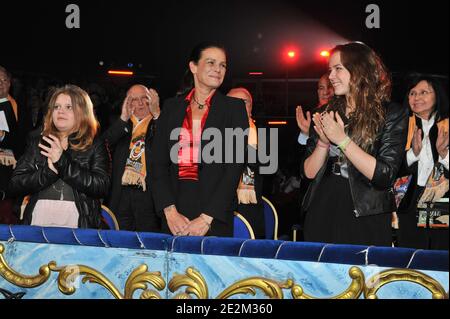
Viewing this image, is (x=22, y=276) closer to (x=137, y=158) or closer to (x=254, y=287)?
(x=254, y=287)

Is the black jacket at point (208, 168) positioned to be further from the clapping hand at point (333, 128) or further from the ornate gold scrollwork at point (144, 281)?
the ornate gold scrollwork at point (144, 281)

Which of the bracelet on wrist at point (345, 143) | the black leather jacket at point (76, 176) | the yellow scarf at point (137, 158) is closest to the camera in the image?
the bracelet on wrist at point (345, 143)

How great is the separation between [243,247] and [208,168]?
0.95m

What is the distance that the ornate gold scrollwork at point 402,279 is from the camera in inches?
96.5

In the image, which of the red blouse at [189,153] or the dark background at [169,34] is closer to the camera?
the red blouse at [189,153]

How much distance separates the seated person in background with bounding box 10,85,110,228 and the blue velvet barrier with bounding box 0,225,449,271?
68 cm

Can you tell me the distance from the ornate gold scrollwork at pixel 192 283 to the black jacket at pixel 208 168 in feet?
2.16

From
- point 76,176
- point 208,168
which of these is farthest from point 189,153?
point 76,176

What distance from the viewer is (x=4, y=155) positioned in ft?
20.7

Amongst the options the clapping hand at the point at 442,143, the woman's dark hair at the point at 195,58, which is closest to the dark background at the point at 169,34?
the clapping hand at the point at 442,143

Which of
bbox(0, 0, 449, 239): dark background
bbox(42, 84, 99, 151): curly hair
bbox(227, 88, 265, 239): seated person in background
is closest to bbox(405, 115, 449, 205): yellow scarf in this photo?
bbox(227, 88, 265, 239): seated person in background

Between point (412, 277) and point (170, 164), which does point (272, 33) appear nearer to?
point (170, 164)
